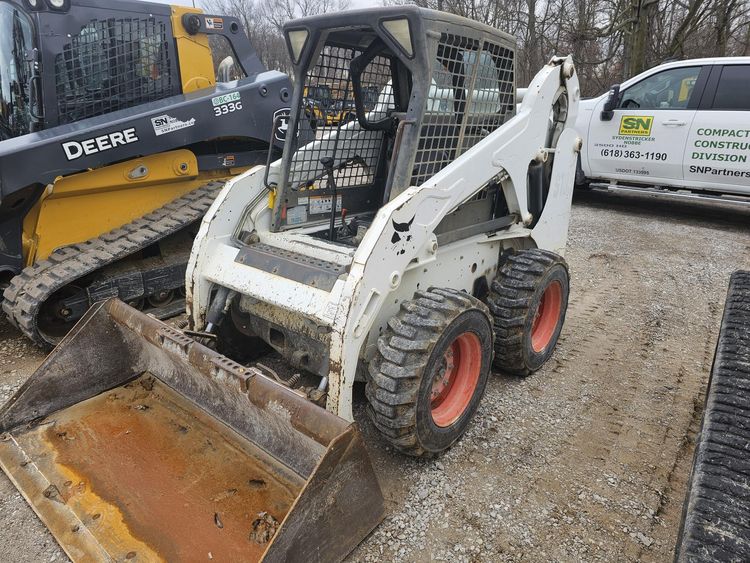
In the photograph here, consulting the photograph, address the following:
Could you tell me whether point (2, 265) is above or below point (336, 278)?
below

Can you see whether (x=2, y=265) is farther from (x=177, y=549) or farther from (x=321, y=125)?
(x=177, y=549)

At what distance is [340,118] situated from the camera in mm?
3389

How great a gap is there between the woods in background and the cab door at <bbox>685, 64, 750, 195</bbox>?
743cm

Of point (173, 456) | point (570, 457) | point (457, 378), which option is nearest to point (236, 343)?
point (173, 456)

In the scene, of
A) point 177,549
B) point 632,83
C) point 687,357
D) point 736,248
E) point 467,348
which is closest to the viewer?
point 177,549

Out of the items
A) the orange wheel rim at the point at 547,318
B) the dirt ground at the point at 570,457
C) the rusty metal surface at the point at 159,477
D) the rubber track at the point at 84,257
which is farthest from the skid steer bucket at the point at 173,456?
the orange wheel rim at the point at 547,318

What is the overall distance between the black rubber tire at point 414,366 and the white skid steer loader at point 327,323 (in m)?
0.01

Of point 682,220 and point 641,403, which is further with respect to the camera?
point 682,220

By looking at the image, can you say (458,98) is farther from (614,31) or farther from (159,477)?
(614,31)

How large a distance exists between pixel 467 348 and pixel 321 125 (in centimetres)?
164

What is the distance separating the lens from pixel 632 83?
24.4ft

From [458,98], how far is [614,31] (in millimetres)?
14209

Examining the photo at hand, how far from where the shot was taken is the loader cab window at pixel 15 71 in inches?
159

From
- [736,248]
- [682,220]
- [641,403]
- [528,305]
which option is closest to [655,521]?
[641,403]
